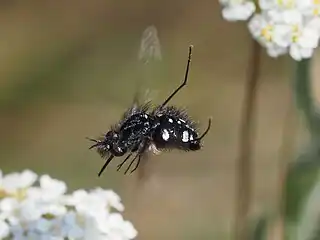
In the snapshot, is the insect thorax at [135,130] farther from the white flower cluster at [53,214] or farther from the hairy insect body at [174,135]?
the white flower cluster at [53,214]

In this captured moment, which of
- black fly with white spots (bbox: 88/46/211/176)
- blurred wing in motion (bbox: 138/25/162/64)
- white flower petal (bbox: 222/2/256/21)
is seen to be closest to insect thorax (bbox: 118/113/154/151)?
black fly with white spots (bbox: 88/46/211/176)

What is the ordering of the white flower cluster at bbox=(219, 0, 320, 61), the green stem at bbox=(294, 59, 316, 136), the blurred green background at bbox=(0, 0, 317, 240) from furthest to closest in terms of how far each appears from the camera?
the blurred green background at bbox=(0, 0, 317, 240)
the green stem at bbox=(294, 59, 316, 136)
the white flower cluster at bbox=(219, 0, 320, 61)

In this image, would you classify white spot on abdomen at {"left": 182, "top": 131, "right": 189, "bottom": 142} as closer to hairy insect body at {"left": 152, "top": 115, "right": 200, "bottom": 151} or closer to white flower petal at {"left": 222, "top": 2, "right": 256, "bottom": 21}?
hairy insect body at {"left": 152, "top": 115, "right": 200, "bottom": 151}

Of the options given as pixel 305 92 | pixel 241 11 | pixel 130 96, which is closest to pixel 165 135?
pixel 241 11

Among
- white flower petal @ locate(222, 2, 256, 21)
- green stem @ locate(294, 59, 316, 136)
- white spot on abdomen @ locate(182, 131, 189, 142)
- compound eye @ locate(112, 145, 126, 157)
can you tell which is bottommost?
white spot on abdomen @ locate(182, 131, 189, 142)

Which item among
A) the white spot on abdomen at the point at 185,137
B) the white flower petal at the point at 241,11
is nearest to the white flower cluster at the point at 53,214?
the white spot on abdomen at the point at 185,137

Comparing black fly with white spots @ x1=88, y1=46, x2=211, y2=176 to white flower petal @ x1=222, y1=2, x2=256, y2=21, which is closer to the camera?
black fly with white spots @ x1=88, y1=46, x2=211, y2=176

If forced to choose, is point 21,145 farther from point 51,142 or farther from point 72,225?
point 72,225

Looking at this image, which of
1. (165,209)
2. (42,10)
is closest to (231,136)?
(165,209)
